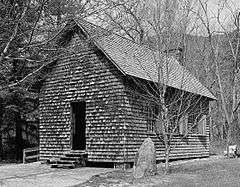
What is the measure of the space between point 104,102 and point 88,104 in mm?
1014

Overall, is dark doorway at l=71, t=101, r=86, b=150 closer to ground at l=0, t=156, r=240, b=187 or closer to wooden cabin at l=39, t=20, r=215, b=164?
wooden cabin at l=39, t=20, r=215, b=164

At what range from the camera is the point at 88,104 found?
1758 cm

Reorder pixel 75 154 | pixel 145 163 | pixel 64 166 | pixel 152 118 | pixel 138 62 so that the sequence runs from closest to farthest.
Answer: pixel 145 163 → pixel 64 166 → pixel 75 154 → pixel 152 118 → pixel 138 62

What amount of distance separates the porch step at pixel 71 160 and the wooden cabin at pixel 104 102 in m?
0.31

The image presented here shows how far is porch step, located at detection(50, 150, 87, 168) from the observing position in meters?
16.8

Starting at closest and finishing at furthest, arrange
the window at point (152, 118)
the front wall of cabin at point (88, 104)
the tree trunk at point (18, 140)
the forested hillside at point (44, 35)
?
the forested hillside at point (44, 35), the front wall of cabin at point (88, 104), the window at point (152, 118), the tree trunk at point (18, 140)

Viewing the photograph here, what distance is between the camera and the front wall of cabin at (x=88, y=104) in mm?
16438

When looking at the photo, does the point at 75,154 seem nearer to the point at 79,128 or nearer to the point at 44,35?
the point at 79,128

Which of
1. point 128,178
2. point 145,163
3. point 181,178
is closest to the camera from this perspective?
point 181,178

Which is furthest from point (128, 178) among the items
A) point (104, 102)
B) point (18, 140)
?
point (18, 140)

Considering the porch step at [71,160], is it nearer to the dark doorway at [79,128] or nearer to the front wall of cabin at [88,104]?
the front wall of cabin at [88,104]

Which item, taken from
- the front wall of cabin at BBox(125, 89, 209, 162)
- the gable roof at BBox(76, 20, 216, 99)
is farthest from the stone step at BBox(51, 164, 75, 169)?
the gable roof at BBox(76, 20, 216, 99)

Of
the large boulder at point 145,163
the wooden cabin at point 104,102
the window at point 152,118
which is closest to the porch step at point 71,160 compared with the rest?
the wooden cabin at point 104,102

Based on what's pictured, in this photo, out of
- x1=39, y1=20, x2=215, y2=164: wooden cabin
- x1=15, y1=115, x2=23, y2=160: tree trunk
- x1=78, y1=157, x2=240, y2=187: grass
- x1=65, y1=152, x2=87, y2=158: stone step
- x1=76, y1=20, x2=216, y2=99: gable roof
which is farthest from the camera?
x1=15, y1=115, x2=23, y2=160: tree trunk
